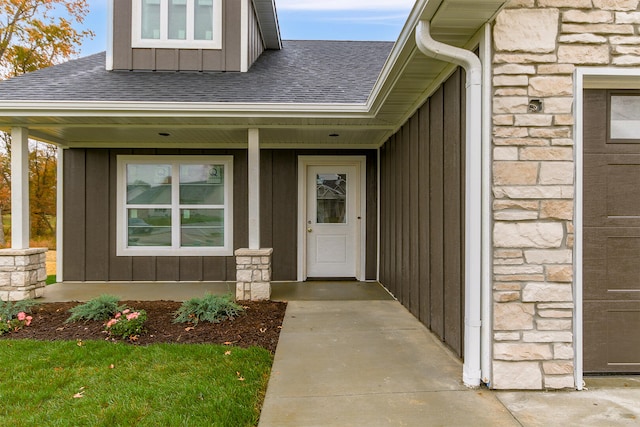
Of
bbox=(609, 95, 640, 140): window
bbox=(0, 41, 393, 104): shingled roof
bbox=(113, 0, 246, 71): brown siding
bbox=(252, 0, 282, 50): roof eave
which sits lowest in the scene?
bbox=(609, 95, 640, 140): window

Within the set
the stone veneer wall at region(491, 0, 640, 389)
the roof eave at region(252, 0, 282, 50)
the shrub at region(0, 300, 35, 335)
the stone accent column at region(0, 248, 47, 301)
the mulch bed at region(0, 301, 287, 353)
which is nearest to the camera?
the stone veneer wall at region(491, 0, 640, 389)

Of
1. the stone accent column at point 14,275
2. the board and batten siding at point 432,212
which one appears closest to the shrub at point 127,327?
the stone accent column at point 14,275

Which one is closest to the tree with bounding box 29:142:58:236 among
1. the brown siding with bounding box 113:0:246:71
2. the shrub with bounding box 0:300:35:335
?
the brown siding with bounding box 113:0:246:71


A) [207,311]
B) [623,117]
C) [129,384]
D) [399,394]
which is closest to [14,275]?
[207,311]

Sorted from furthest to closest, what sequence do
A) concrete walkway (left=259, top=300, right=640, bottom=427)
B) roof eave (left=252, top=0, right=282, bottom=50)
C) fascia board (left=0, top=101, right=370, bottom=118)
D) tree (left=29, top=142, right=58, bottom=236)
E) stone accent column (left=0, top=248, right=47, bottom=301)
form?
tree (left=29, top=142, right=58, bottom=236)
roof eave (left=252, top=0, right=282, bottom=50)
stone accent column (left=0, top=248, right=47, bottom=301)
fascia board (left=0, top=101, right=370, bottom=118)
concrete walkway (left=259, top=300, right=640, bottom=427)

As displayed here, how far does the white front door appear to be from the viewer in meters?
6.38

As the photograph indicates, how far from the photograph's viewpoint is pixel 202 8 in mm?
6203

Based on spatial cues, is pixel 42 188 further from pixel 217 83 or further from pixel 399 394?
pixel 399 394

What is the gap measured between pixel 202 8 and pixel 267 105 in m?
2.91

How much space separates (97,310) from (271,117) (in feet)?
9.45

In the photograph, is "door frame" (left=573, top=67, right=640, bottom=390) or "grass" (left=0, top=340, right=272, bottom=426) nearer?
"grass" (left=0, top=340, right=272, bottom=426)

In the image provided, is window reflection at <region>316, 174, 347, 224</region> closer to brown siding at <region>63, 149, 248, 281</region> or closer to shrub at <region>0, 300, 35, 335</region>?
brown siding at <region>63, 149, 248, 281</region>

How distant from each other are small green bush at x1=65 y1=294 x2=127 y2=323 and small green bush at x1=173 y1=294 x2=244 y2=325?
661 mm

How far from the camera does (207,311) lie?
402 centimetres
